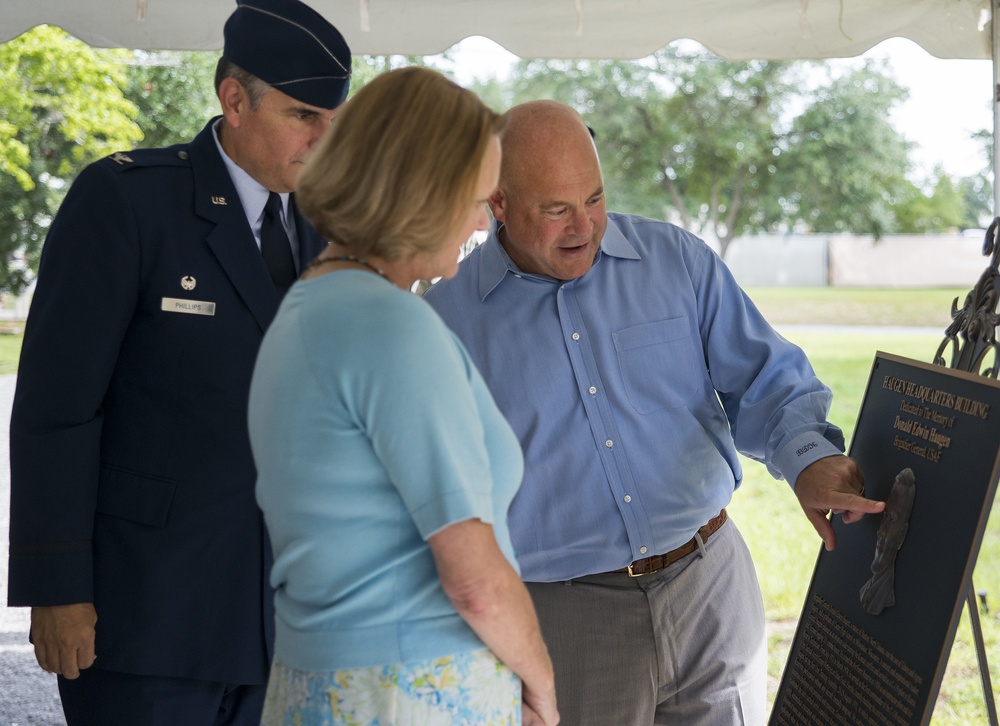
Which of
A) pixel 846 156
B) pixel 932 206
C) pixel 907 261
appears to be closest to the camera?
pixel 846 156

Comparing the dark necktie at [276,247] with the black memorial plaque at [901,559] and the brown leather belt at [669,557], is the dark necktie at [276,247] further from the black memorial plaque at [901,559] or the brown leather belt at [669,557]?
the black memorial plaque at [901,559]

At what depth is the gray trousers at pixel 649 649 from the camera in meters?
A: 2.06

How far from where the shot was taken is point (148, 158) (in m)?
1.95

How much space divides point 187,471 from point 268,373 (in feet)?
2.40

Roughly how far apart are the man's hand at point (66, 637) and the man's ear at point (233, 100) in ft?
3.18

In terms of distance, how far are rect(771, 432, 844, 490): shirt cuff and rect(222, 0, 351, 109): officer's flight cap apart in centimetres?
112

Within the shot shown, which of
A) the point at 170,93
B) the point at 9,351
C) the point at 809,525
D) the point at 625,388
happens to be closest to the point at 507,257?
the point at 625,388

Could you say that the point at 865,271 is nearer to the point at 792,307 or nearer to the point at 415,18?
the point at 792,307

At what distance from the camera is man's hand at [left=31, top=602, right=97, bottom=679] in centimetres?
178

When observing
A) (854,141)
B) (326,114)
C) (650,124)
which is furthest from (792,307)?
(326,114)

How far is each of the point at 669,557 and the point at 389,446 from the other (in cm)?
111

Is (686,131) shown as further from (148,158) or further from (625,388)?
(148,158)

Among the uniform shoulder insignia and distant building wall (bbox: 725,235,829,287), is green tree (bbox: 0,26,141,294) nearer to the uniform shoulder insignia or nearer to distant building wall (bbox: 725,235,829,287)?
the uniform shoulder insignia

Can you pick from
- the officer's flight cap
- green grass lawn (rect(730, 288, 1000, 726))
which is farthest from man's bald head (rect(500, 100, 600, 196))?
green grass lawn (rect(730, 288, 1000, 726))
